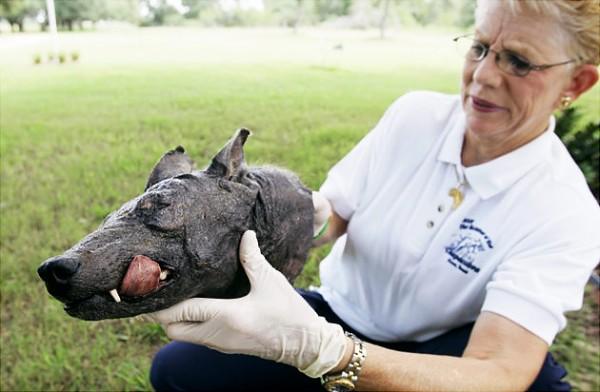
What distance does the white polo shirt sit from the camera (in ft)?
5.73

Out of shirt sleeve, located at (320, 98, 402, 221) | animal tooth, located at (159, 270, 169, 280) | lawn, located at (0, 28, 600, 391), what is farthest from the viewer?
lawn, located at (0, 28, 600, 391)

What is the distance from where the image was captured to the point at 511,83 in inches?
71.6

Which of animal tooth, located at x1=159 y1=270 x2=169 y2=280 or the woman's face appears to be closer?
animal tooth, located at x1=159 y1=270 x2=169 y2=280

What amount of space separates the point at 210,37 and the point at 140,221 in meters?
16.7

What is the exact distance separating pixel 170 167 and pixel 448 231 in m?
0.98

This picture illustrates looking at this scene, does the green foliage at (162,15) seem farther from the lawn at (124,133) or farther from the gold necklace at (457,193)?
the gold necklace at (457,193)

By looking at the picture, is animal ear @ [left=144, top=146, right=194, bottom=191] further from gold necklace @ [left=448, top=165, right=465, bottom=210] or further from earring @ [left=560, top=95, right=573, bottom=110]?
earring @ [left=560, top=95, right=573, bottom=110]

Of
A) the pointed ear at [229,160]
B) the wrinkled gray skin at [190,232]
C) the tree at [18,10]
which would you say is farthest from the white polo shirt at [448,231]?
the tree at [18,10]

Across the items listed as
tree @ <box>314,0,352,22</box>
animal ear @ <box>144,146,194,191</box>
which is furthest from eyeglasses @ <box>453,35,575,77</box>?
tree @ <box>314,0,352,22</box>

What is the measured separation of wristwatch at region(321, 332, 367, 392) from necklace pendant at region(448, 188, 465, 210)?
663 mm

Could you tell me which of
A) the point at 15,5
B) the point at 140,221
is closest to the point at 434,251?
the point at 140,221

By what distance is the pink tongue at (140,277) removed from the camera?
1164 mm

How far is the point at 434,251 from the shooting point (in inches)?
76.2

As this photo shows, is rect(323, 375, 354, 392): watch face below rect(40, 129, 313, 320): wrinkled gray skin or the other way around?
below
